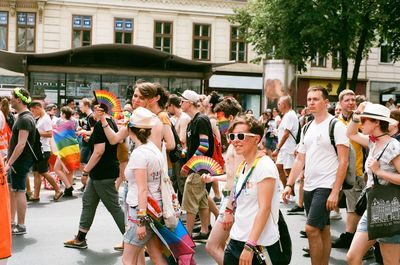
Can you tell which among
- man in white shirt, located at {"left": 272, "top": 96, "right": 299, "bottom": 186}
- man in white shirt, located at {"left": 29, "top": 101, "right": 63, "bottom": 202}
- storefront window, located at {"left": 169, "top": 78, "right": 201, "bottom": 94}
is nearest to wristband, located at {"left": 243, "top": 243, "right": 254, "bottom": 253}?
man in white shirt, located at {"left": 272, "top": 96, "right": 299, "bottom": 186}

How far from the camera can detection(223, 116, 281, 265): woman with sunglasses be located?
151 inches

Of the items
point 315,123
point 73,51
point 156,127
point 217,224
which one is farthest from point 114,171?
point 73,51

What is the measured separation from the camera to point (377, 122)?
4.94 metres

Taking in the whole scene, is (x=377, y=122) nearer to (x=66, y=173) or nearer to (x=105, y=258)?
(x=105, y=258)

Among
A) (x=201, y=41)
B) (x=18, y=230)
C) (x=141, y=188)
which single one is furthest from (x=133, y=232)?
(x=201, y=41)

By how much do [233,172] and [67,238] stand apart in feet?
10.4

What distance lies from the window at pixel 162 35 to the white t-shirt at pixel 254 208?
1153 inches

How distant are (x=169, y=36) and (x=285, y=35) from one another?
8.70 metres

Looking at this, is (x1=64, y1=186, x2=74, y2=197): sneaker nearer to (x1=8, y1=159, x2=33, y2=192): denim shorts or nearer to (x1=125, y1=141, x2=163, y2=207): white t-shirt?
(x1=8, y1=159, x2=33, y2=192): denim shorts

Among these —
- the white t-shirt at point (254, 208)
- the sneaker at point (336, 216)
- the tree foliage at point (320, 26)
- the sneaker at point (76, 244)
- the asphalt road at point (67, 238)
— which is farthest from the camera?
the tree foliage at point (320, 26)

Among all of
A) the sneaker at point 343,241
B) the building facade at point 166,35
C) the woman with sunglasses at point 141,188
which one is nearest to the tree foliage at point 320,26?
the building facade at point 166,35

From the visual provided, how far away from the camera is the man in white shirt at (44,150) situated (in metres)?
10.4

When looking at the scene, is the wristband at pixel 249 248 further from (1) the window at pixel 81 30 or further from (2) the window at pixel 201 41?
(2) the window at pixel 201 41

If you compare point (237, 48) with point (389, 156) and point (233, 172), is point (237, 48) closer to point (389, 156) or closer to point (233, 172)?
point (233, 172)
